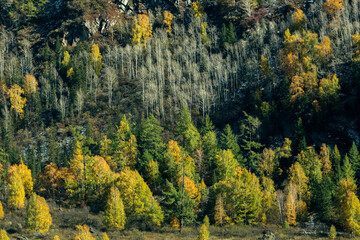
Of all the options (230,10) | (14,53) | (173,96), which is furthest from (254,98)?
(14,53)

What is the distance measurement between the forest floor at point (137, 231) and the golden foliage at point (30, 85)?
6651 centimetres

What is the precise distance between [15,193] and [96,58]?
72314 millimetres

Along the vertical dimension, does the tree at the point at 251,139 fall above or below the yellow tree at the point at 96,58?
below

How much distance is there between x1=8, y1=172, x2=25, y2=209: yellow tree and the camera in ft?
250

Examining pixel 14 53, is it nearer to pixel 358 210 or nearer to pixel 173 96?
pixel 173 96

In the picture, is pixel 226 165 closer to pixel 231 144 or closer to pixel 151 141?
pixel 231 144

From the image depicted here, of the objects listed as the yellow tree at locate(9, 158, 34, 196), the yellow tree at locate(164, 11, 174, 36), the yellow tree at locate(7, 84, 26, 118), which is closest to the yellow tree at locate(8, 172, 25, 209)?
the yellow tree at locate(9, 158, 34, 196)

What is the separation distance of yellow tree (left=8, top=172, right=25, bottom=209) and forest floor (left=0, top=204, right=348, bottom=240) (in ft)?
18.5

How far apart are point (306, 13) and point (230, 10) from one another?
104ft

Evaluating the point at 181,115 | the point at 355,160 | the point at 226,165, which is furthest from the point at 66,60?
the point at 355,160

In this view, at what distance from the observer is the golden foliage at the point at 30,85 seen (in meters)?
129

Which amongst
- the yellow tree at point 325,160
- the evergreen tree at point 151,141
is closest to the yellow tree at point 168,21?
the evergreen tree at point 151,141

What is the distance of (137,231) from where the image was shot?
65.4 metres

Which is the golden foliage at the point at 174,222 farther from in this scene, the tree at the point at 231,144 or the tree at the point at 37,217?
the tree at the point at 231,144
